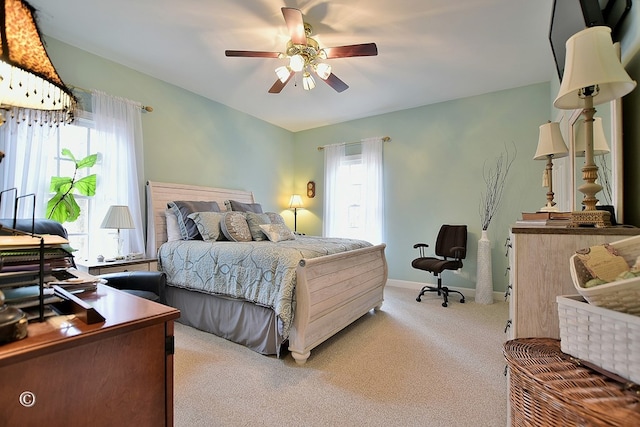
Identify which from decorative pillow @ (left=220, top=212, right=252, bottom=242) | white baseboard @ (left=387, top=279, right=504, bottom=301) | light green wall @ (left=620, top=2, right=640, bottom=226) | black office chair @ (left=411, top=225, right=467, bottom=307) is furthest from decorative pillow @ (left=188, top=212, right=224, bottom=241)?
light green wall @ (left=620, top=2, right=640, bottom=226)

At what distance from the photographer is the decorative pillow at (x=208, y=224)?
3089 mm

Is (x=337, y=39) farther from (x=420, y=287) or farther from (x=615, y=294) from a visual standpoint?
(x=420, y=287)

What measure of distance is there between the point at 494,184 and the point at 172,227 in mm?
4150

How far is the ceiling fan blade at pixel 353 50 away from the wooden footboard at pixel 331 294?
168cm


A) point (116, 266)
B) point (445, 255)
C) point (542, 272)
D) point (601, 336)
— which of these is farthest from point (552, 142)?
point (116, 266)

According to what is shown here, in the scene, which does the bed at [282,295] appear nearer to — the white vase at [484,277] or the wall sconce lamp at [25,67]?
the white vase at [484,277]

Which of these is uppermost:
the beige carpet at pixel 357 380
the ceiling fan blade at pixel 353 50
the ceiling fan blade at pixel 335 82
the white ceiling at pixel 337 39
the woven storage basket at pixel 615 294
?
the white ceiling at pixel 337 39

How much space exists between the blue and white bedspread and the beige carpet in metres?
0.40

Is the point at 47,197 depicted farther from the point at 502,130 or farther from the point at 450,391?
the point at 502,130

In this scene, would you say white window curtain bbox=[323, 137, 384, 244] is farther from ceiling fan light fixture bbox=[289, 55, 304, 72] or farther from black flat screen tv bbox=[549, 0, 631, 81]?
black flat screen tv bbox=[549, 0, 631, 81]

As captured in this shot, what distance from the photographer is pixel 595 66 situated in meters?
1.17

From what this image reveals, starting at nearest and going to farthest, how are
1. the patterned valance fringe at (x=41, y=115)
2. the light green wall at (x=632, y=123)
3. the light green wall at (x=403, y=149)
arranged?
the patterned valance fringe at (x=41, y=115) → the light green wall at (x=632, y=123) → the light green wall at (x=403, y=149)

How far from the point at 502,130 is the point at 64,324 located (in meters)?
4.63

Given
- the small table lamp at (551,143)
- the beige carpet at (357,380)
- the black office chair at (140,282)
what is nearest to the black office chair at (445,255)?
the beige carpet at (357,380)
